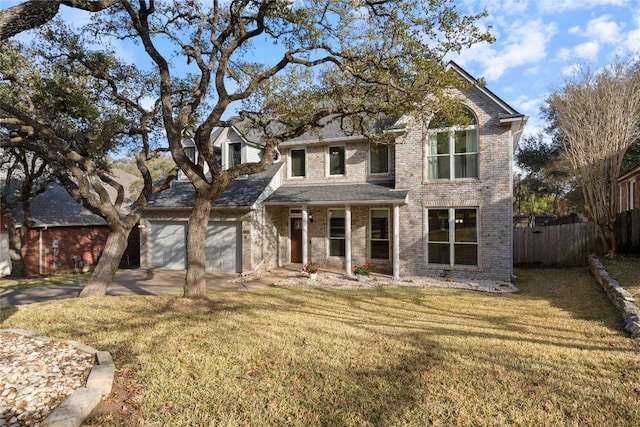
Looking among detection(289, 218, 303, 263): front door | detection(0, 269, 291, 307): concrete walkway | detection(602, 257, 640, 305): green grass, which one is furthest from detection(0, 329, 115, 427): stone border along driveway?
detection(289, 218, 303, 263): front door

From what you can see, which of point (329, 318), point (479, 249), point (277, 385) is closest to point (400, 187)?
point (479, 249)

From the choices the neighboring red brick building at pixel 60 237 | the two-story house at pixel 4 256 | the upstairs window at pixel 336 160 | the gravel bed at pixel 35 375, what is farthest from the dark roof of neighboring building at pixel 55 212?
the gravel bed at pixel 35 375

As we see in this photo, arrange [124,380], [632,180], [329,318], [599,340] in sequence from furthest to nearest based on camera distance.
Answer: [632,180] < [329,318] < [599,340] < [124,380]

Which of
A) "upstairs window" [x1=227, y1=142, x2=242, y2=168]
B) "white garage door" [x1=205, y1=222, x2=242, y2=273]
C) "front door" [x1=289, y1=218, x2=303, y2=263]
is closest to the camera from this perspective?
"white garage door" [x1=205, y1=222, x2=242, y2=273]

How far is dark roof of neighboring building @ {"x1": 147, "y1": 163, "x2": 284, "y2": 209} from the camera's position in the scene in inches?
585

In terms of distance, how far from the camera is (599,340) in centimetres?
585

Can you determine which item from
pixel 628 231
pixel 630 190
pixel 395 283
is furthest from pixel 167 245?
pixel 630 190

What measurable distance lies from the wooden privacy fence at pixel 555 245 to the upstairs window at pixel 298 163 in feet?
33.5

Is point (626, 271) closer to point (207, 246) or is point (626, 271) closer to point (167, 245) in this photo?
point (207, 246)

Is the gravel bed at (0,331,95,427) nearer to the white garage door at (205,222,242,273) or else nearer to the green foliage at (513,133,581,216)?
the white garage door at (205,222,242,273)

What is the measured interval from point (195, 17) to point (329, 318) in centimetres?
896

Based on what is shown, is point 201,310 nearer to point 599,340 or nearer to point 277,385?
point 277,385

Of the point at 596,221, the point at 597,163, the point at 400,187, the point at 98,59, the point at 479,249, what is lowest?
the point at 479,249

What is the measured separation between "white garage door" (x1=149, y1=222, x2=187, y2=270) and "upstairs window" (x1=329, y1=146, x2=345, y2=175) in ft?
23.5
